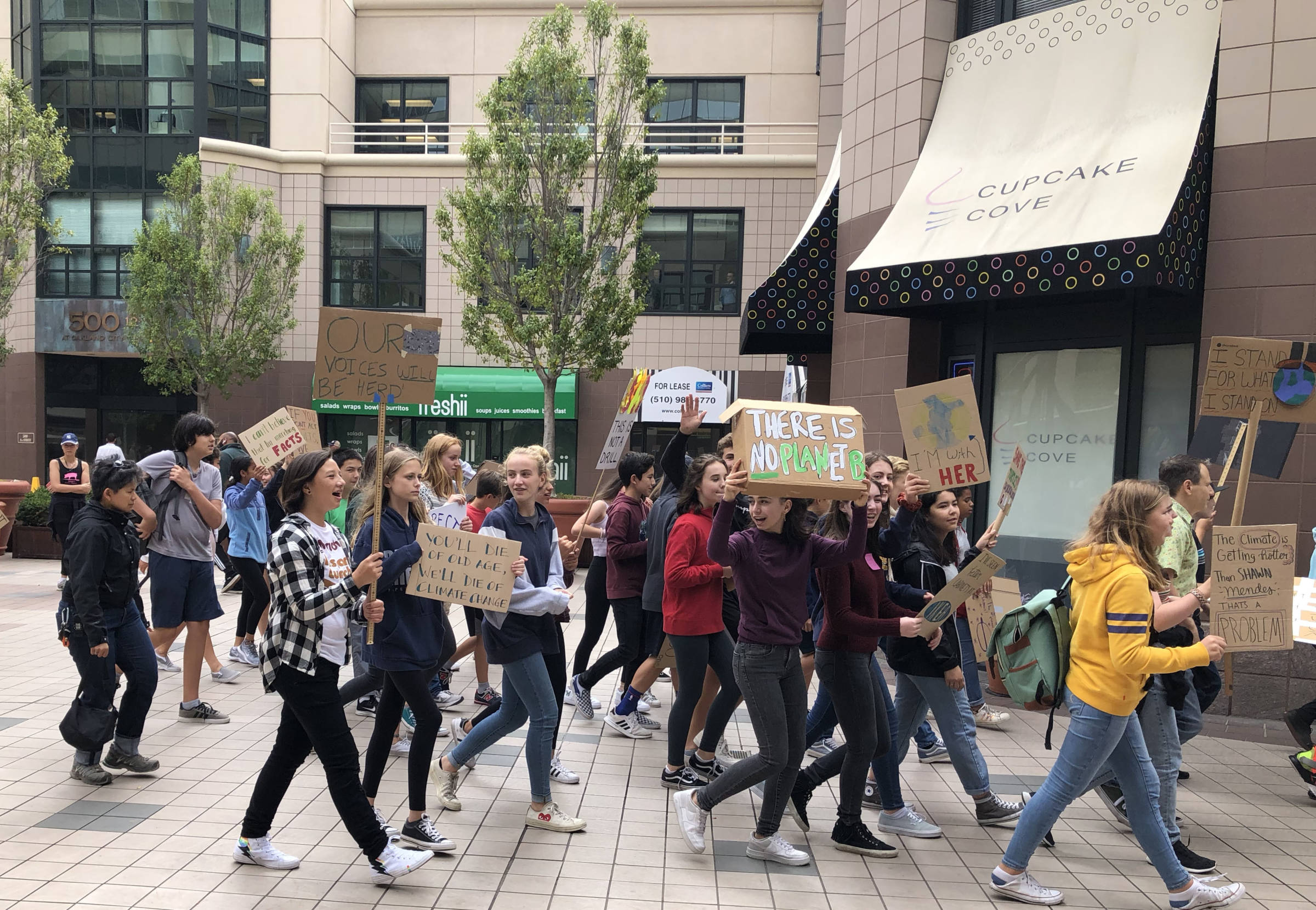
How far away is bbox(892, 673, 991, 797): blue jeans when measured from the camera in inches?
206

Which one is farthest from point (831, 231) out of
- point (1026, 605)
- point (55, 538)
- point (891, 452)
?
point (55, 538)

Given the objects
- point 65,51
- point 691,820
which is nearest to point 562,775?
point 691,820

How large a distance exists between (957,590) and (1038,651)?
452 mm

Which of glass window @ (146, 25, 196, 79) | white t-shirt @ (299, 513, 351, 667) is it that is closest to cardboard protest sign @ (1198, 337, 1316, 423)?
Answer: white t-shirt @ (299, 513, 351, 667)

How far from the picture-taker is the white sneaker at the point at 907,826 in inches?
209

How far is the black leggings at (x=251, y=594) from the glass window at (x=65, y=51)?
2176cm

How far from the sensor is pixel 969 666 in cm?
736

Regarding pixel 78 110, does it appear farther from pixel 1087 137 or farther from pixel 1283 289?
pixel 1283 289

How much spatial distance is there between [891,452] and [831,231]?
3.11 meters

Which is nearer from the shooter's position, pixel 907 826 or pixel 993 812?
pixel 907 826

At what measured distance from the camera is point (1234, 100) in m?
8.17

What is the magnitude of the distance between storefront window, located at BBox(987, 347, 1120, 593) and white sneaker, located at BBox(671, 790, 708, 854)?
19.6 feet

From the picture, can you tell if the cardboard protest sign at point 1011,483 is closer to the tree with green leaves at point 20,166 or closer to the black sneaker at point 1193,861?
the black sneaker at point 1193,861

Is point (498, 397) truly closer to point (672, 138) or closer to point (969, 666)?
point (672, 138)
